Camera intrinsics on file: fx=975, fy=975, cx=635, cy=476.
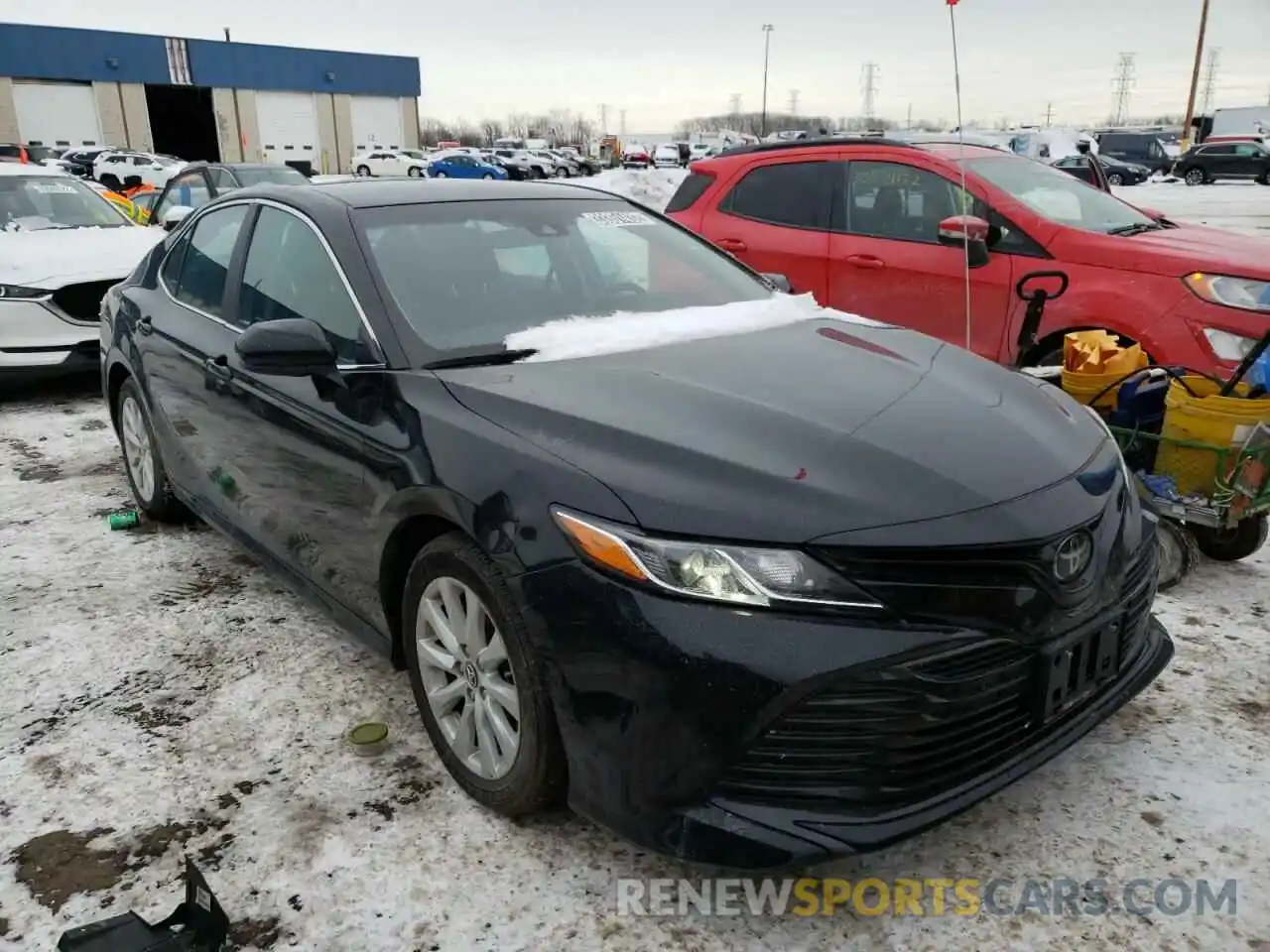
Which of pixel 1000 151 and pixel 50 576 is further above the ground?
pixel 1000 151

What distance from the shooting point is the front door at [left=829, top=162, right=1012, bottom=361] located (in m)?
5.35

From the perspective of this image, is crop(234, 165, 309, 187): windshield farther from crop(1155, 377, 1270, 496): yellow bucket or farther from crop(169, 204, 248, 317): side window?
crop(1155, 377, 1270, 496): yellow bucket

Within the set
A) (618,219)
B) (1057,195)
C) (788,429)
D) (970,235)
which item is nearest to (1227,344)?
(970,235)

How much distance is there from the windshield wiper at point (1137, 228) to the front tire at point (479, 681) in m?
4.22

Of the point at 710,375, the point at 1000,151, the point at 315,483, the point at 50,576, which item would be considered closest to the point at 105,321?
the point at 50,576

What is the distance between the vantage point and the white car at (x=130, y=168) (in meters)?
32.7

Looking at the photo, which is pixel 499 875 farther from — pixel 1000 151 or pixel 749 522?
pixel 1000 151

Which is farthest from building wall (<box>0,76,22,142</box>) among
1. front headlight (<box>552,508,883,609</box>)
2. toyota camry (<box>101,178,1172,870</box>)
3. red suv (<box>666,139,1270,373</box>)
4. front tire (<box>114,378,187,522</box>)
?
front headlight (<box>552,508,883,609</box>)

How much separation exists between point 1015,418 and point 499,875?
5.56ft

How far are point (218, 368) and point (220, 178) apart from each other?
9768mm

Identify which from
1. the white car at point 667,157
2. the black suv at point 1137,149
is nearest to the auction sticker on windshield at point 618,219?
the white car at point 667,157

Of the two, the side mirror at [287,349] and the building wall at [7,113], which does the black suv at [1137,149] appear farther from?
the side mirror at [287,349]

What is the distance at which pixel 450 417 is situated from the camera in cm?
247

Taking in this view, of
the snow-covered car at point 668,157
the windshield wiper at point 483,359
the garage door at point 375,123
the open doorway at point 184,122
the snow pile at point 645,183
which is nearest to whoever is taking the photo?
the windshield wiper at point 483,359
